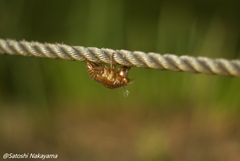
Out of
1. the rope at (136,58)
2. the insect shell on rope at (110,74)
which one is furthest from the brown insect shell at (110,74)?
the rope at (136,58)

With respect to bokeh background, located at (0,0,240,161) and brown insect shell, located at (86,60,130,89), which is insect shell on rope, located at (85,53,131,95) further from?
bokeh background, located at (0,0,240,161)

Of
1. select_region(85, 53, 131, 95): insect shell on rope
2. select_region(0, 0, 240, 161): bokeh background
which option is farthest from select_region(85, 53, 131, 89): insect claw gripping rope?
select_region(0, 0, 240, 161): bokeh background

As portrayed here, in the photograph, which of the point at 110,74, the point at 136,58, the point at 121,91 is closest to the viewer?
the point at 136,58

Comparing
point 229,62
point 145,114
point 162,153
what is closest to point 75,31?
point 145,114

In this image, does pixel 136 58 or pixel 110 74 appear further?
pixel 110 74

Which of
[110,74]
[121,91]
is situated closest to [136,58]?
[110,74]

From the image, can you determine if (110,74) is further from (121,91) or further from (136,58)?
(121,91)

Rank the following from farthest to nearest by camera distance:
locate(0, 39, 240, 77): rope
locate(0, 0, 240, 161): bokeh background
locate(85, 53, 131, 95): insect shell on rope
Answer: locate(0, 0, 240, 161): bokeh background → locate(85, 53, 131, 95): insect shell on rope → locate(0, 39, 240, 77): rope
